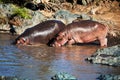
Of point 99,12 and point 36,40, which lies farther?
point 99,12

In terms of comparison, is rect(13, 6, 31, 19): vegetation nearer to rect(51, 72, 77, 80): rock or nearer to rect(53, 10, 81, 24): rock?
rect(53, 10, 81, 24): rock

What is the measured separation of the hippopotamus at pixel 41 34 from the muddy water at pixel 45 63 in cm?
52

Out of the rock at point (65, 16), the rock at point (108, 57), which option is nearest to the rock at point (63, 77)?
the rock at point (108, 57)

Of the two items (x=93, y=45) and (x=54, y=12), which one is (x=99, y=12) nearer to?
(x=54, y=12)

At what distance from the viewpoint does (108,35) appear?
1994cm

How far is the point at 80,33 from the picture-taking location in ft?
58.2

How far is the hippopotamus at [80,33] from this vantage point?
57.9 feet

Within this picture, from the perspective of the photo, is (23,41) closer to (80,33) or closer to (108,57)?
(80,33)

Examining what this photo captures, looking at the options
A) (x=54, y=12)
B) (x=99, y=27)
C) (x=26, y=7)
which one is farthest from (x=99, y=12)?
(x=99, y=27)

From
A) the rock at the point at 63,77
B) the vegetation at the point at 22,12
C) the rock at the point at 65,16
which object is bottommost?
the rock at the point at 63,77

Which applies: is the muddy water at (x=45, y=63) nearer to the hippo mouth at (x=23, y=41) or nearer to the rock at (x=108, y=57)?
the rock at (x=108, y=57)

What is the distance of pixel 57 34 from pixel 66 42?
0.44m

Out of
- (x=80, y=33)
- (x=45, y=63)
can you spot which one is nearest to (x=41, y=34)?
(x=80, y=33)

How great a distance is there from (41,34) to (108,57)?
187 inches
